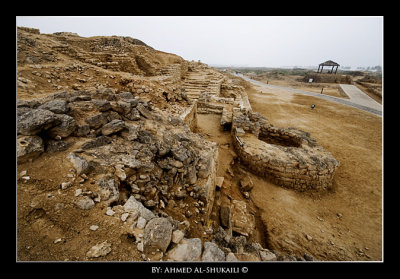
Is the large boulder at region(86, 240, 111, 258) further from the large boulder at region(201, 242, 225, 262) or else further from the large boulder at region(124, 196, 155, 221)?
the large boulder at region(201, 242, 225, 262)

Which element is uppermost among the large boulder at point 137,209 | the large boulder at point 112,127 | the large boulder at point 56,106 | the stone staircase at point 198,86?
the stone staircase at point 198,86

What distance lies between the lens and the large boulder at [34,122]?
2145 millimetres

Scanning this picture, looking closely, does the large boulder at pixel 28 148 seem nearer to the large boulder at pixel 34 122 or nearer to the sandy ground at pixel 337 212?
the large boulder at pixel 34 122

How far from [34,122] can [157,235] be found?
88.7 inches

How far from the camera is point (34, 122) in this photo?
220 cm

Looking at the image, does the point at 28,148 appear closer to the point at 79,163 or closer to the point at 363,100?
the point at 79,163

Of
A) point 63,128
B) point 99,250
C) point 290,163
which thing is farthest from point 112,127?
point 290,163

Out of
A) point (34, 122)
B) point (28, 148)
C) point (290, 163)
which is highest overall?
point (34, 122)

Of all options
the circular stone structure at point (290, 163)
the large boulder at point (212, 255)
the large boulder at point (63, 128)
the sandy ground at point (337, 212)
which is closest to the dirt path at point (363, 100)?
the sandy ground at point (337, 212)

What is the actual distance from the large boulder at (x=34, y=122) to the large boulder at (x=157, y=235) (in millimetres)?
2022

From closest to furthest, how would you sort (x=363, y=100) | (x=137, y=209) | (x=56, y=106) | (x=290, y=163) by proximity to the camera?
(x=137, y=209) < (x=56, y=106) < (x=290, y=163) < (x=363, y=100)

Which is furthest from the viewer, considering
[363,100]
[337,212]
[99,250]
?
[363,100]
